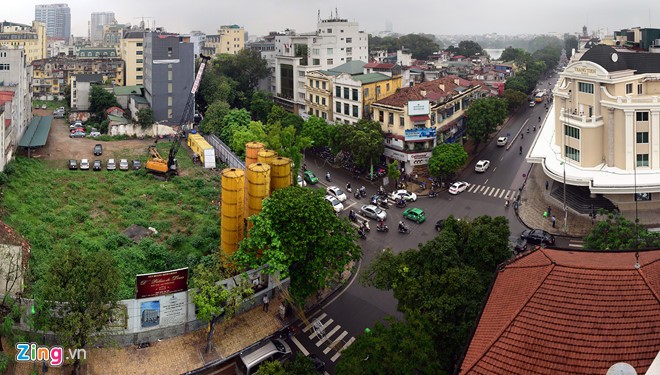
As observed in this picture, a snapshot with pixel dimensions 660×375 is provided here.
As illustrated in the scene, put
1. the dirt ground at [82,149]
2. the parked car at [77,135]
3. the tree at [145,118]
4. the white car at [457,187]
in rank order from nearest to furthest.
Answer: the white car at [457,187] → the dirt ground at [82,149] → the parked car at [77,135] → the tree at [145,118]

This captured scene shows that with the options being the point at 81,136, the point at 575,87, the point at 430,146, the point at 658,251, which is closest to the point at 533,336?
the point at 658,251

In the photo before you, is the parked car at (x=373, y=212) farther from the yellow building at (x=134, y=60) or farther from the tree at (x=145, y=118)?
the yellow building at (x=134, y=60)

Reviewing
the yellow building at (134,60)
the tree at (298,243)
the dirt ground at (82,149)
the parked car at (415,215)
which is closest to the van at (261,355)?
the tree at (298,243)

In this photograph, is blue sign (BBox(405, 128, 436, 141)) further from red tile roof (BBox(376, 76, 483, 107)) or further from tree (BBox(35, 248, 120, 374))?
tree (BBox(35, 248, 120, 374))

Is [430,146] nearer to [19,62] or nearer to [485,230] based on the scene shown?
[485,230]

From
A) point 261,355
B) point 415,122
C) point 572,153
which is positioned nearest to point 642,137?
point 572,153

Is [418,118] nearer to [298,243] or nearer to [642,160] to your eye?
[642,160]
